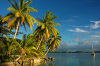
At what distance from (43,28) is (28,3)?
9049 mm

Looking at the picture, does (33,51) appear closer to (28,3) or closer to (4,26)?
(4,26)

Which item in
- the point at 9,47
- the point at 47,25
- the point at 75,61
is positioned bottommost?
the point at 75,61

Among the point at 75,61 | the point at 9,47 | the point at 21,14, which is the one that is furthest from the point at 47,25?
the point at 75,61

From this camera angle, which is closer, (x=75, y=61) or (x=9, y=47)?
(x=9, y=47)

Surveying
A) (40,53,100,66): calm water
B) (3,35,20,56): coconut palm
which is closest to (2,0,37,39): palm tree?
(3,35,20,56): coconut palm

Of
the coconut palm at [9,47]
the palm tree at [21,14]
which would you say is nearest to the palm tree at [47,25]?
the palm tree at [21,14]

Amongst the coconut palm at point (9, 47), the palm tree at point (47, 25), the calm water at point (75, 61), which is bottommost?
the calm water at point (75, 61)

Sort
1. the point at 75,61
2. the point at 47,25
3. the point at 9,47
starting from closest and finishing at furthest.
Answer: the point at 9,47 → the point at 47,25 → the point at 75,61

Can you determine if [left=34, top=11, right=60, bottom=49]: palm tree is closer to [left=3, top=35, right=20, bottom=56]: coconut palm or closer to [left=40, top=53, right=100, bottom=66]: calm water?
[left=40, top=53, right=100, bottom=66]: calm water

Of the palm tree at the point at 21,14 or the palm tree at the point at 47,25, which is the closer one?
the palm tree at the point at 21,14

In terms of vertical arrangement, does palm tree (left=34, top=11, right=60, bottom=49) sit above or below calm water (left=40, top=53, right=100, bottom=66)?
above

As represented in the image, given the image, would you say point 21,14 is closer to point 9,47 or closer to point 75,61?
point 9,47

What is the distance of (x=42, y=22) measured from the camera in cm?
3366

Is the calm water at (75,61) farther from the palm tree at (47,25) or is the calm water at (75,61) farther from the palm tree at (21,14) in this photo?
the palm tree at (21,14)
